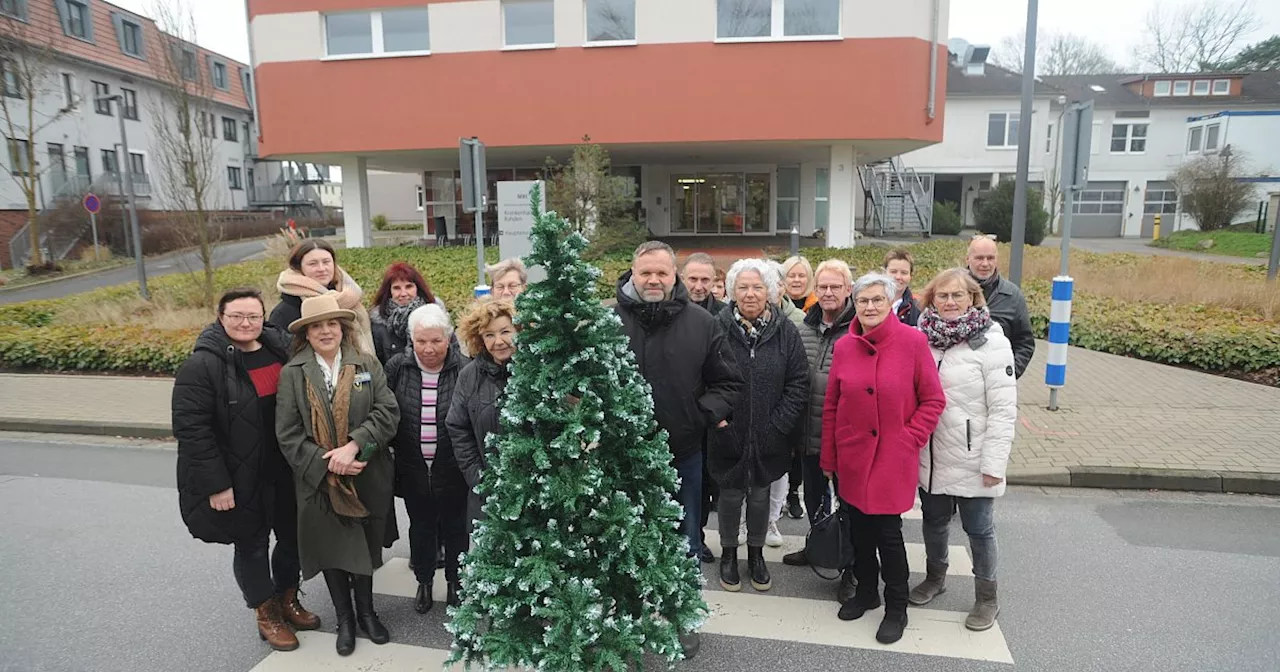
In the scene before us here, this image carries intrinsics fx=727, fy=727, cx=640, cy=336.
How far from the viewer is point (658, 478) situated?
3.30m

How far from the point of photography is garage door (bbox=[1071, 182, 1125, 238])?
40.8 metres

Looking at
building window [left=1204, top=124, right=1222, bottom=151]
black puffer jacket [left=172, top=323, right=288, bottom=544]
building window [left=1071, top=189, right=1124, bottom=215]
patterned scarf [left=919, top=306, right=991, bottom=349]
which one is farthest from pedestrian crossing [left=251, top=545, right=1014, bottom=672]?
building window [left=1204, top=124, right=1222, bottom=151]

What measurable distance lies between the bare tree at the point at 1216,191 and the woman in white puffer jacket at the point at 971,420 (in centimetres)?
3868

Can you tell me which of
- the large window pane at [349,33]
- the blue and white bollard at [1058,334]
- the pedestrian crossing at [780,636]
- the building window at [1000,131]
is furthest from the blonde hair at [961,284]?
the building window at [1000,131]

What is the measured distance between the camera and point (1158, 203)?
4059cm

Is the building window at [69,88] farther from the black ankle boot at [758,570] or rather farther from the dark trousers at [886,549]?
the dark trousers at [886,549]

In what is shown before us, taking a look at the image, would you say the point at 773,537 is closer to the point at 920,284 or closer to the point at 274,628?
the point at 274,628

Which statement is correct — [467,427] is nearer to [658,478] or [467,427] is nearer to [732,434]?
[658,478]

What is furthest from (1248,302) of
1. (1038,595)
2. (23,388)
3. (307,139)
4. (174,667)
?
(307,139)

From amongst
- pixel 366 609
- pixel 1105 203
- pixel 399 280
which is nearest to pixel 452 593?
pixel 366 609

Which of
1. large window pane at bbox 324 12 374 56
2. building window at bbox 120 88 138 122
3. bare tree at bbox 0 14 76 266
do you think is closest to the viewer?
large window pane at bbox 324 12 374 56

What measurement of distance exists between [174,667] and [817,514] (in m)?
3.72

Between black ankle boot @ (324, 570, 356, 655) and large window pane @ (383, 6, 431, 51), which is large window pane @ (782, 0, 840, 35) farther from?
black ankle boot @ (324, 570, 356, 655)

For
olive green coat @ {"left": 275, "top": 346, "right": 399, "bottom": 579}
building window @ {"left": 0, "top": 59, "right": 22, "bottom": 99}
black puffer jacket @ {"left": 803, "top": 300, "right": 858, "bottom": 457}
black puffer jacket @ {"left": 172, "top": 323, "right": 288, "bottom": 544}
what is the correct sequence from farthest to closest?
building window @ {"left": 0, "top": 59, "right": 22, "bottom": 99}
black puffer jacket @ {"left": 803, "top": 300, "right": 858, "bottom": 457}
olive green coat @ {"left": 275, "top": 346, "right": 399, "bottom": 579}
black puffer jacket @ {"left": 172, "top": 323, "right": 288, "bottom": 544}
